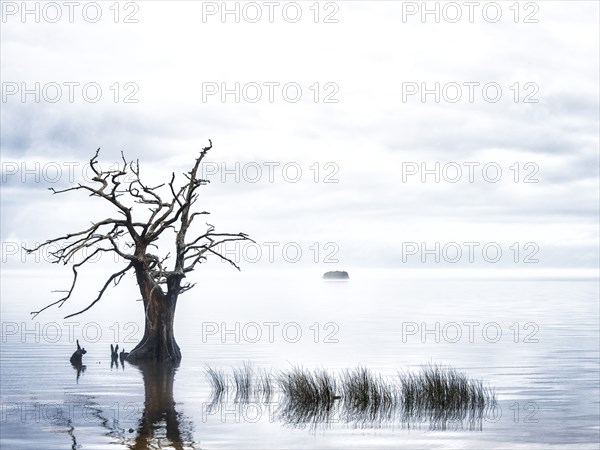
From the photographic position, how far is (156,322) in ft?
144

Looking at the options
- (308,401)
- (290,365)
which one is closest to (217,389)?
(308,401)

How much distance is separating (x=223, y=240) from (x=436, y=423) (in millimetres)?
19533

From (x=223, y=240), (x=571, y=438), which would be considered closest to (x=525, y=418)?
(x=571, y=438)

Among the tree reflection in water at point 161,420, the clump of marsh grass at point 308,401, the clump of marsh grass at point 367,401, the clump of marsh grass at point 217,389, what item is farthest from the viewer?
the clump of marsh grass at point 217,389

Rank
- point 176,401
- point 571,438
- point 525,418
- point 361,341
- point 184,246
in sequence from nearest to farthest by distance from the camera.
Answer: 1. point 571,438
2. point 525,418
3. point 176,401
4. point 184,246
5. point 361,341

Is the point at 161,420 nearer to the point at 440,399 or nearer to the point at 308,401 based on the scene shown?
the point at 308,401

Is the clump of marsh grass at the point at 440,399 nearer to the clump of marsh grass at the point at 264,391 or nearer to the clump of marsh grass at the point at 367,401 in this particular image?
the clump of marsh grass at the point at 367,401

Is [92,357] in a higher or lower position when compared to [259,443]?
higher

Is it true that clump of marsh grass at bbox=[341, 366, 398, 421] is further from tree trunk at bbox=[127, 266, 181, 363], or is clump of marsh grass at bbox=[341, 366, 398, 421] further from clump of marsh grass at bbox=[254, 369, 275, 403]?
tree trunk at bbox=[127, 266, 181, 363]

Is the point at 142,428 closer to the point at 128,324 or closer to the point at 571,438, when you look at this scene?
the point at 571,438

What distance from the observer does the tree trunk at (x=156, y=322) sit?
43.7m

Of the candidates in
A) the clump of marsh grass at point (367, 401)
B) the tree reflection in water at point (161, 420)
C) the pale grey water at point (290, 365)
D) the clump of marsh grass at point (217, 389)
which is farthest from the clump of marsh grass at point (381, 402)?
the tree reflection in water at point (161, 420)

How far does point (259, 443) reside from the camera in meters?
25.8

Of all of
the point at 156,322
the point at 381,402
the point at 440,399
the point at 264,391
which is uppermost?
the point at 156,322
